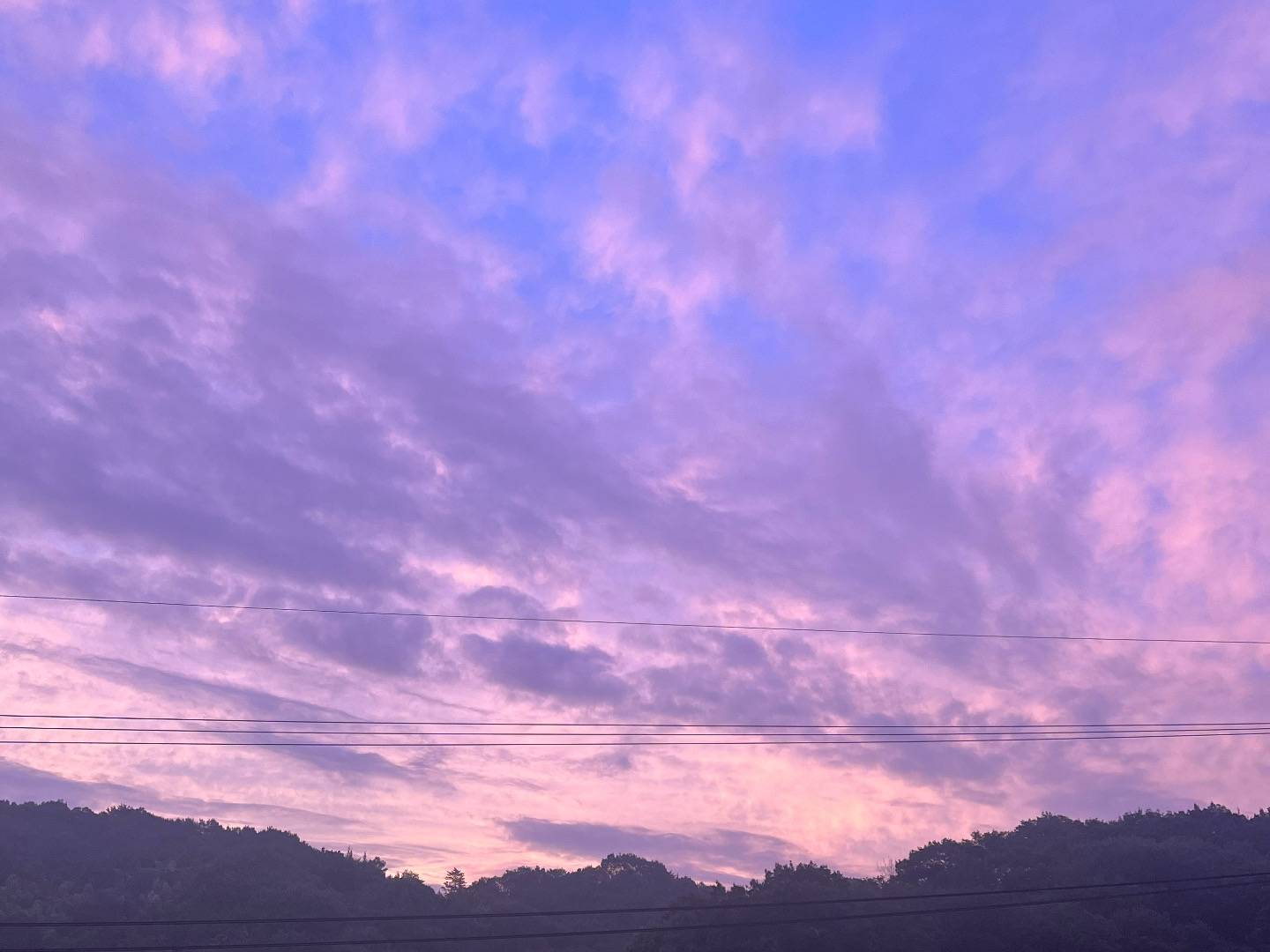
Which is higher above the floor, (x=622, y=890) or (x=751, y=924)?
(x=622, y=890)

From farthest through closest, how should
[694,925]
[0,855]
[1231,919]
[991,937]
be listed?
[0,855]
[1231,919]
[991,937]
[694,925]

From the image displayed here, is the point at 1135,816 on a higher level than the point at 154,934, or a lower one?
higher

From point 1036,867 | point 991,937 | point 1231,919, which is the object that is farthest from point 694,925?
point 1231,919

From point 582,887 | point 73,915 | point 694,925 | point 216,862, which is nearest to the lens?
point 694,925

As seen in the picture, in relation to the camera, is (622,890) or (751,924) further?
(622,890)

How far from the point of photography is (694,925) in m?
60.5

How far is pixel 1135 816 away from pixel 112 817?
9664 cm

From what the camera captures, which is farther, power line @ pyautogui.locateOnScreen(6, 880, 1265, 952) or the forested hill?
the forested hill

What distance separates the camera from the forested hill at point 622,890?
6391cm

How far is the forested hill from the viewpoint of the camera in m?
63.9

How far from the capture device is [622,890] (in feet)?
343

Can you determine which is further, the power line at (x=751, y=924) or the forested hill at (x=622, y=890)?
the forested hill at (x=622, y=890)

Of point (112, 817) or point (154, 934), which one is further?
point (112, 817)

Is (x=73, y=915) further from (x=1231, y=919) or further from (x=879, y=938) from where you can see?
(x=1231, y=919)
